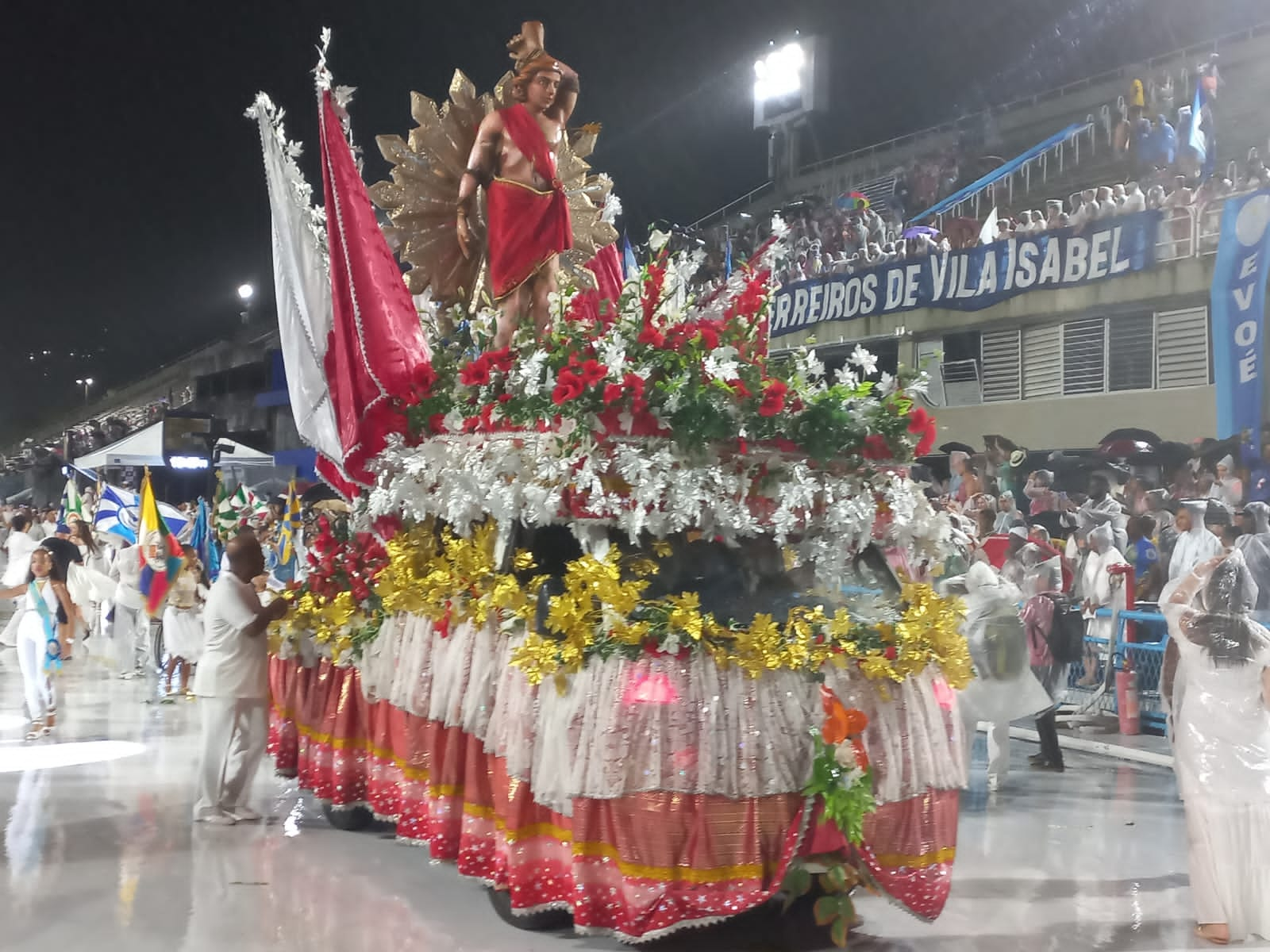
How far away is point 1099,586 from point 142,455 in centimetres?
1642

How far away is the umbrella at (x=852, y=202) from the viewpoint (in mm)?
15484

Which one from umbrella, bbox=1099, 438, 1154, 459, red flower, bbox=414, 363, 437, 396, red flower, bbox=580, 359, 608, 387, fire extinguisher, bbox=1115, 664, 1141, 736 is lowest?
fire extinguisher, bbox=1115, 664, 1141, 736

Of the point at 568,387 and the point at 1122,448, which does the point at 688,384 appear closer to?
the point at 568,387

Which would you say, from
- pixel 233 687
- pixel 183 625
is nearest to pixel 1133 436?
pixel 233 687

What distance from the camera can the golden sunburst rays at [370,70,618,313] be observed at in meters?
7.38

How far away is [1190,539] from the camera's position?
10070 millimetres

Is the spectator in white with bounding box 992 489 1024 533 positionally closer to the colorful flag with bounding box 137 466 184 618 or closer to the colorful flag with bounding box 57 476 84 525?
the colorful flag with bounding box 137 466 184 618

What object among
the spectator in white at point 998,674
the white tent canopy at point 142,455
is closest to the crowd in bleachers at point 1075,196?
the spectator in white at point 998,674

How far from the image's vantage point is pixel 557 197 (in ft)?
22.9

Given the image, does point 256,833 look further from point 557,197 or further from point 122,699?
point 122,699

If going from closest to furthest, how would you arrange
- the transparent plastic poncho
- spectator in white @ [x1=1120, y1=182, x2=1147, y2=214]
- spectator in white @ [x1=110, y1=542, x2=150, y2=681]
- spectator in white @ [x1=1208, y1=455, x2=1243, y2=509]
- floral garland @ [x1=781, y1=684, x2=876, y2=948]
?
floral garland @ [x1=781, y1=684, x2=876, y2=948] < the transparent plastic poncho < spectator in white @ [x1=1208, y1=455, x2=1243, y2=509] < spectator in white @ [x1=1120, y1=182, x2=1147, y2=214] < spectator in white @ [x1=110, y1=542, x2=150, y2=681]

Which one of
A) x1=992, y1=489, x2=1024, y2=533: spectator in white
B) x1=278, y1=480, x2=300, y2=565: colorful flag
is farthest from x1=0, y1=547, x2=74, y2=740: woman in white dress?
x1=992, y1=489, x2=1024, y2=533: spectator in white

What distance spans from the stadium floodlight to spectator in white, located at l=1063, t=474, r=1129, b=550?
→ 9.97m

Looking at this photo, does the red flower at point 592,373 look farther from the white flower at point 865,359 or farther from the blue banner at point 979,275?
the blue banner at point 979,275
